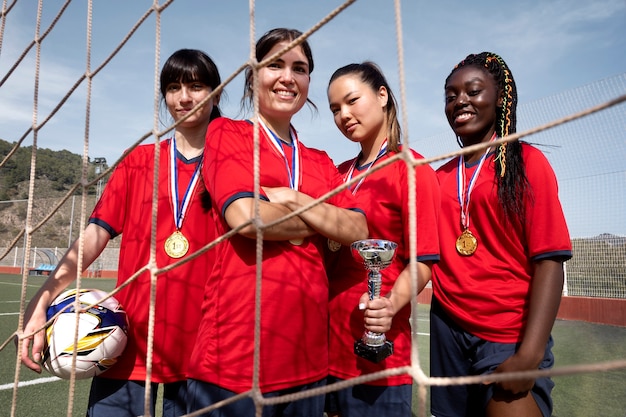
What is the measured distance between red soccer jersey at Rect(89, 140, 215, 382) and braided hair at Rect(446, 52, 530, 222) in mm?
987

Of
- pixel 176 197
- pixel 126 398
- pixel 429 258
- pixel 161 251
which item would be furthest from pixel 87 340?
pixel 429 258

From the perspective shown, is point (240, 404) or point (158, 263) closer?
point (240, 404)

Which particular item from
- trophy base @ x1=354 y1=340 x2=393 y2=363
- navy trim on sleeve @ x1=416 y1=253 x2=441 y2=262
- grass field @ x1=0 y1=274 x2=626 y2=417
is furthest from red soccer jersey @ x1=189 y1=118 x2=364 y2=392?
grass field @ x1=0 y1=274 x2=626 y2=417

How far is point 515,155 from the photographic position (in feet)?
5.07

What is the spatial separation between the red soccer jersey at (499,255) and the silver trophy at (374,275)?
1.22 feet

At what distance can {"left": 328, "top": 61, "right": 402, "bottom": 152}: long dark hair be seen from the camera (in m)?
1.67

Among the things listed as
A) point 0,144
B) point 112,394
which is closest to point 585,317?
point 112,394

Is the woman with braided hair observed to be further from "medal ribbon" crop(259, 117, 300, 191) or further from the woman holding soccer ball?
the woman holding soccer ball

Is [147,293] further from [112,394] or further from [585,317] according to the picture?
[585,317]

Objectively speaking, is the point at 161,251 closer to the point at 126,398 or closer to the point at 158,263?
the point at 158,263

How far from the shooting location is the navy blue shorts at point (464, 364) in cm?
143

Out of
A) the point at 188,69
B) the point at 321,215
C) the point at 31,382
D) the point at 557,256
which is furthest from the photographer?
the point at 31,382

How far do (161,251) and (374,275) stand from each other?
0.75 m

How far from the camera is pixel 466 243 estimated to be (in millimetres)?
1612
